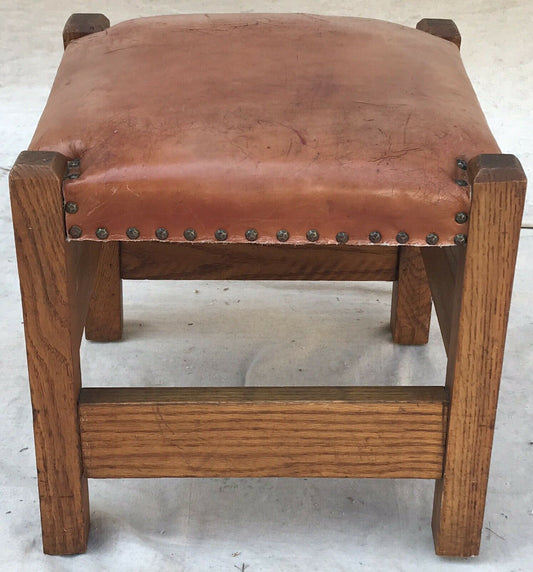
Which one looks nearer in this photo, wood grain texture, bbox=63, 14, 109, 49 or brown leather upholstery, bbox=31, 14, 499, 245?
brown leather upholstery, bbox=31, 14, 499, 245

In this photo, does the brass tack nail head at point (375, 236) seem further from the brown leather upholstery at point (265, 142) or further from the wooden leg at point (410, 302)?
the wooden leg at point (410, 302)

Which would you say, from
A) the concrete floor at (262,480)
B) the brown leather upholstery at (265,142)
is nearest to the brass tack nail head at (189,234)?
the brown leather upholstery at (265,142)

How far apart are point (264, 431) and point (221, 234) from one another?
0.75ft

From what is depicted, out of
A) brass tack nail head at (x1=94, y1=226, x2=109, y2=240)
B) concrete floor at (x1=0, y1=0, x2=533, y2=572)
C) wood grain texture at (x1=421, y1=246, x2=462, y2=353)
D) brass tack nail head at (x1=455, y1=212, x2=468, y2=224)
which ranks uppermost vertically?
brass tack nail head at (x1=455, y1=212, x2=468, y2=224)

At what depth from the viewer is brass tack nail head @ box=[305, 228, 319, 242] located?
1.10 metres

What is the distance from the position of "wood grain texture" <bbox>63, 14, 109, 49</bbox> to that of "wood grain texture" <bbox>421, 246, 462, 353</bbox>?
504 mm

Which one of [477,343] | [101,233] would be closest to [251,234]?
[101,233]

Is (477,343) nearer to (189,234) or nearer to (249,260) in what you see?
(189,234)

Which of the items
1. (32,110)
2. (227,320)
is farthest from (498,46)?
(227,320)

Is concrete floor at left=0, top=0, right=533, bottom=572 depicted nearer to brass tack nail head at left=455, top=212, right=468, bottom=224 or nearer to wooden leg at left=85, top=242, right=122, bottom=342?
wooden leg at left=85, top=242, right=122, bottom=342

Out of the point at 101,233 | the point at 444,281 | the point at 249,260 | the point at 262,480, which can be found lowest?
the point at 262,480

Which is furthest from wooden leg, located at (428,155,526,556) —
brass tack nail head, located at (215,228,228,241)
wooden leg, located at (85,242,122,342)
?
wooden leg, located at (85,242,122,342)

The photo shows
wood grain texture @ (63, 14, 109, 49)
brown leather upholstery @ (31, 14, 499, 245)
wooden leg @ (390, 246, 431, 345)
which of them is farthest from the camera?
wooden leg @ (390, 246, 431, 345)

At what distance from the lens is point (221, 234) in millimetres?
1106
